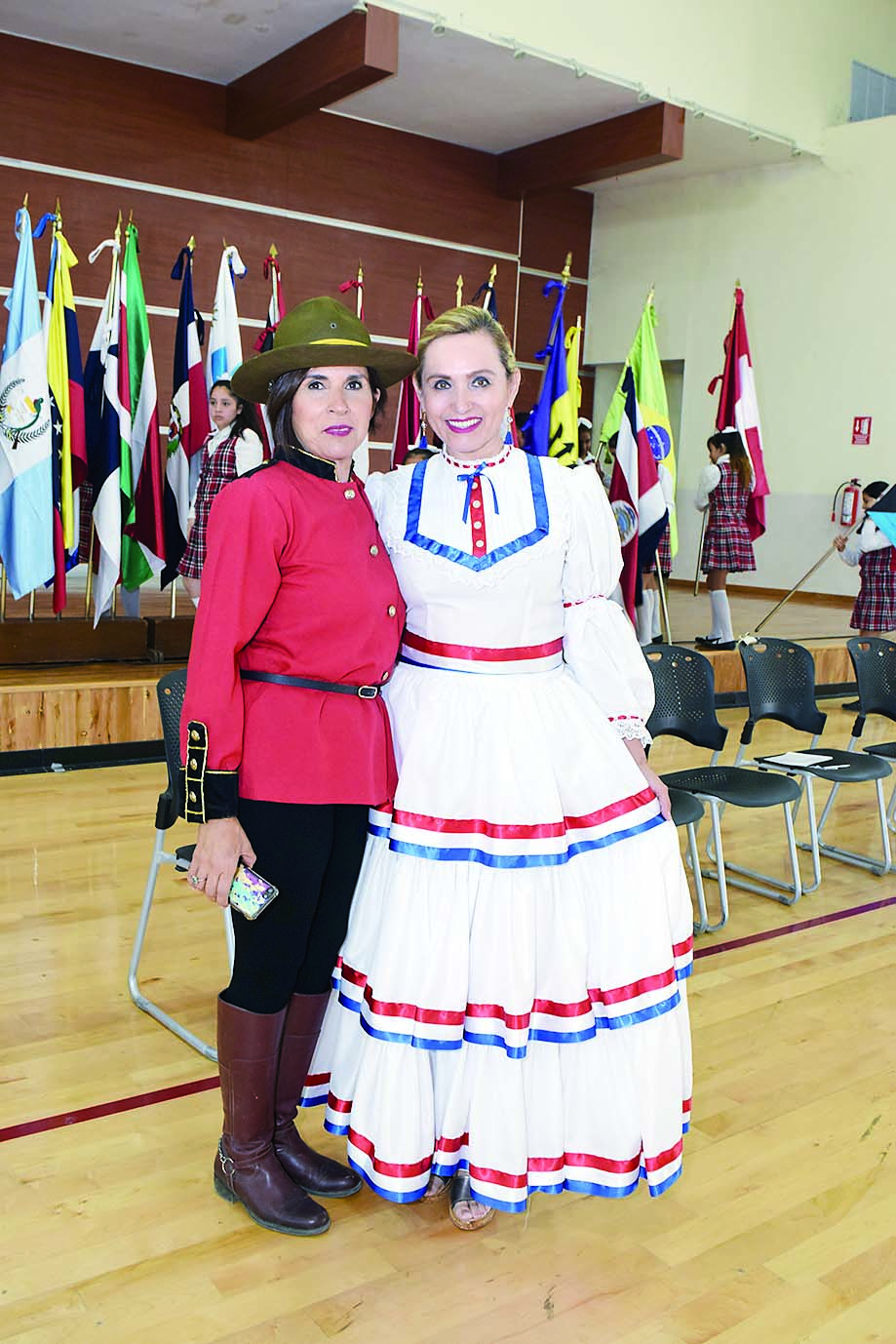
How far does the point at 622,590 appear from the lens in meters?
7.18

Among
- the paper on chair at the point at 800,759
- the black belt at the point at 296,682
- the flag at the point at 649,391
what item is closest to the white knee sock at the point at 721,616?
the flag at the point at 649,391

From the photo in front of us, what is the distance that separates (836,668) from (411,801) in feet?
23.5

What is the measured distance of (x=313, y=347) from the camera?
6.40ft

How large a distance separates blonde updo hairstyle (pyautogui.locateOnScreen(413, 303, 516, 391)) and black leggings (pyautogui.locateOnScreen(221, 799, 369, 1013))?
81 centimetres

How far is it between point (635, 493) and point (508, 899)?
557 centimetres

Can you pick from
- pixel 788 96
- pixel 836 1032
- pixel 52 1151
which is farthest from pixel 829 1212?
pixel 788 96

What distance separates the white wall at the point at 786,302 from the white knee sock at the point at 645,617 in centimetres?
388

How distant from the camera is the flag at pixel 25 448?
5871 mm

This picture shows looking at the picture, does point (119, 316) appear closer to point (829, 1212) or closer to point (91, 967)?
point (91, 967)

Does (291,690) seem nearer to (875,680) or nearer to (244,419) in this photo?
(875,680)

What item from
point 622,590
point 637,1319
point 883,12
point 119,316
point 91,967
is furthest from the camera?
point 883,12

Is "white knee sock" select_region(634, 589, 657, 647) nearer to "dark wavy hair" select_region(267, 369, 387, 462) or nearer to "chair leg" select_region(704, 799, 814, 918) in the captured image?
"chair leg" select_region(704, 799, 814, 918)

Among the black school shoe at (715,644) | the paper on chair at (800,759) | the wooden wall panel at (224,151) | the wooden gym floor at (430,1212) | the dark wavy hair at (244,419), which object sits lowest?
the wooden gym floor at (430,1212)

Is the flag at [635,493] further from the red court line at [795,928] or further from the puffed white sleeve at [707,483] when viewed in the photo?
the red court line at [795,928]
